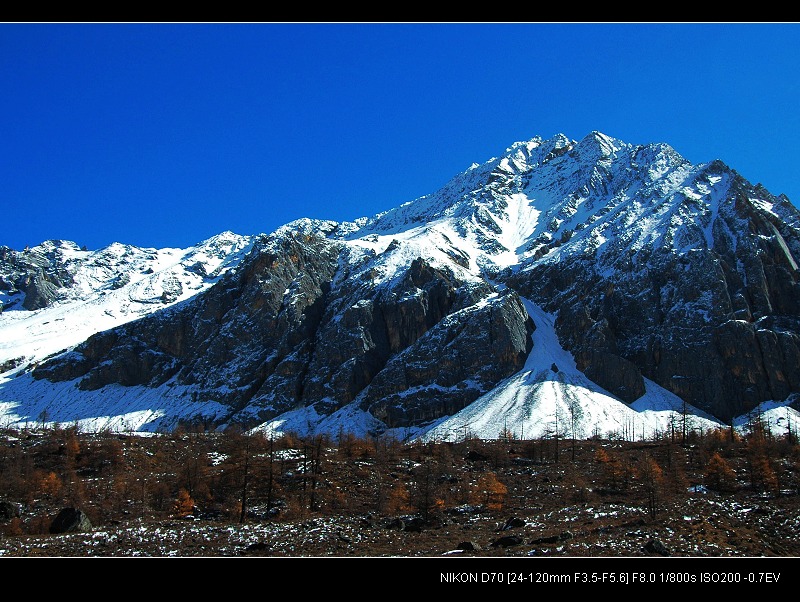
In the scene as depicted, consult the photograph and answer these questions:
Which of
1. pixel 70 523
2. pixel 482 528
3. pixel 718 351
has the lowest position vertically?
pixel 482 528

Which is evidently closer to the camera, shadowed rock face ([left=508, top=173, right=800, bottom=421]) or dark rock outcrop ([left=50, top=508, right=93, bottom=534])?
dark rock outcrop ([left=50, top=508, right=93, bottom=534])

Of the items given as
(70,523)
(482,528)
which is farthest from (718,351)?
(70,523)

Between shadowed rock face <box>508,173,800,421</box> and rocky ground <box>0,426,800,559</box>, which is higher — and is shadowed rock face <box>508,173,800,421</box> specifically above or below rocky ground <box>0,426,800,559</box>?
above

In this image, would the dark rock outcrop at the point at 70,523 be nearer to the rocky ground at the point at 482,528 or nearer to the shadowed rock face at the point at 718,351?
the rocky ground at the point at 482,528

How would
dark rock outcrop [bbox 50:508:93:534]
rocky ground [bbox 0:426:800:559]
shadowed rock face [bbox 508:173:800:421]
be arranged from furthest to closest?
shadowed rock face [bbox 508:173:800:421]
dark rock outcrop [bbox 50:508:93:534]
rocky ground [bbox 0:426:800:559]

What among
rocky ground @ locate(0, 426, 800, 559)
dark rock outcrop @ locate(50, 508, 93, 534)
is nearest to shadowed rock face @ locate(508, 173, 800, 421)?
rocky ground @ locate(0, 426, 800, 559)

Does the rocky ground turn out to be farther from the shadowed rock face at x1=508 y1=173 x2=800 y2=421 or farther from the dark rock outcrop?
the shadowed rock face at x1=508 y1=173 x2=800 y2=421

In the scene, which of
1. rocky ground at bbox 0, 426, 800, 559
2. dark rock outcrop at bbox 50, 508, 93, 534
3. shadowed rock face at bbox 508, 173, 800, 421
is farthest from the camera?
shadowed rock face at bbox 508, 173, 800, 421

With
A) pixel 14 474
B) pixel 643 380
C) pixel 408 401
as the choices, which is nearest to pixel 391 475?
pixel 14 474

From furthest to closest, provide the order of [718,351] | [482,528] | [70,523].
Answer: [718,351] < [482,528] < [70,523]

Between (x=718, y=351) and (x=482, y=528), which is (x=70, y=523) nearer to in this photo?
(x=482, y=528)
